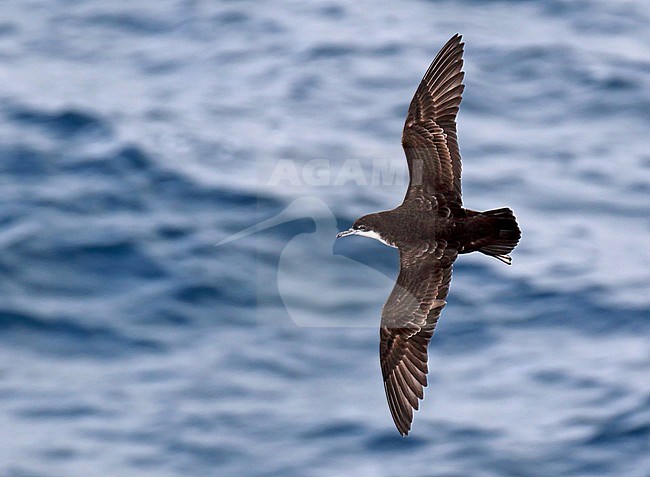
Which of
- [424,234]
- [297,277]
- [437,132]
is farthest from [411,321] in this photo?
Answer: [297,277]

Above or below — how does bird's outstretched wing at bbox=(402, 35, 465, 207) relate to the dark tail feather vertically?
above

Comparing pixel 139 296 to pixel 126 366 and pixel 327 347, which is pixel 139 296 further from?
pixel 327 347

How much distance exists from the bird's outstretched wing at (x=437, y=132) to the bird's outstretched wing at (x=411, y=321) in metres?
0.45

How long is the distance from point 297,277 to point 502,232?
17.1 feet

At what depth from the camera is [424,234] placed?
7.91m

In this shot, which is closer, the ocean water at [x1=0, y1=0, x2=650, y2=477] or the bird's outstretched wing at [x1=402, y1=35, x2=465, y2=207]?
the bird's outstretched wing at [x1=402, y1=35, x2=465, y2=207]

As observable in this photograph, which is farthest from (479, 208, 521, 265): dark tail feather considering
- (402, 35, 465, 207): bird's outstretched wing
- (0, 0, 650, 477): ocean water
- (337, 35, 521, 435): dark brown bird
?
(0, 0, 650, 477): ocean water

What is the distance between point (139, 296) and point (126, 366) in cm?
76

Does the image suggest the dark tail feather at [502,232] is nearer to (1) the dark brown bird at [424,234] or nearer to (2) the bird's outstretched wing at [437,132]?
(1) the dark brown bird at [424,234]

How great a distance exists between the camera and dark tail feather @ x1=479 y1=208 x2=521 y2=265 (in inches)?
306

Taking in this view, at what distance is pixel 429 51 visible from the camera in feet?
56.2

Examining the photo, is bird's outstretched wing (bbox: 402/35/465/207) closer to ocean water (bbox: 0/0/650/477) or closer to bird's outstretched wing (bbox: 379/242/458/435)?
bird's outstretched wing (bbox: 379/242/458/435)

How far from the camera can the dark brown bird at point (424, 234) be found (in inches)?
310

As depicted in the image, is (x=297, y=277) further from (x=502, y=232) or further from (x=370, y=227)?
(x=502, y=232)
